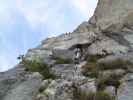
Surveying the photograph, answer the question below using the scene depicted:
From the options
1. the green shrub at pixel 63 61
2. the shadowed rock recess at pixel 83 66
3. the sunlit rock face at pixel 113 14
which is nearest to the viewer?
the shadowed rock recess at pixel 83 66

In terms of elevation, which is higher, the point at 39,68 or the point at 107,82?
the point at 39,68

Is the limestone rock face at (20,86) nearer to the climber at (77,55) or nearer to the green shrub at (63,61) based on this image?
the green shrub at (63,61)

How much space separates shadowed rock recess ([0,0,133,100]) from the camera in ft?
78.1

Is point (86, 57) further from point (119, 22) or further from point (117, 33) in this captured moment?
point (119, 22)

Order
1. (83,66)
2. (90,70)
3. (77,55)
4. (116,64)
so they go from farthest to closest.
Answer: (77,55) → (83,66) → (90,70) → (116,64)

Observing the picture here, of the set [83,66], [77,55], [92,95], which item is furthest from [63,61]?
[92,95]

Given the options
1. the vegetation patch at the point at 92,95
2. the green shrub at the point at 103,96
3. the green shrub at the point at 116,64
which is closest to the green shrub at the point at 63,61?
the green shrub at the point at 116,64

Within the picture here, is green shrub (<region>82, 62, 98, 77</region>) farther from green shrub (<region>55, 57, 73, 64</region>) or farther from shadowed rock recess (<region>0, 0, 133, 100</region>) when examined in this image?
green shrub (<region>55, 57, 73, 64</region>)

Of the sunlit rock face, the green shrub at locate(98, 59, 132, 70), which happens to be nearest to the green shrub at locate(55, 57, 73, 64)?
the green shrub at locate(98, 59, 132, 70)

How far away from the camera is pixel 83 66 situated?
93.8 feet

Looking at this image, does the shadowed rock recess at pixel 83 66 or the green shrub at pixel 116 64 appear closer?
the shadowed rock recess at pixel 83 66

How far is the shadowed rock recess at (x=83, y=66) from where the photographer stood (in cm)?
2381

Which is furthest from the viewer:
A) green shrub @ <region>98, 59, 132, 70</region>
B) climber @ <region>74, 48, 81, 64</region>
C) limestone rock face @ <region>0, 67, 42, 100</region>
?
climber @ <region>74, 48, 81, 64</region>

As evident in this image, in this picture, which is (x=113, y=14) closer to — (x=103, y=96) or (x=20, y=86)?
(x=20, y=86)
